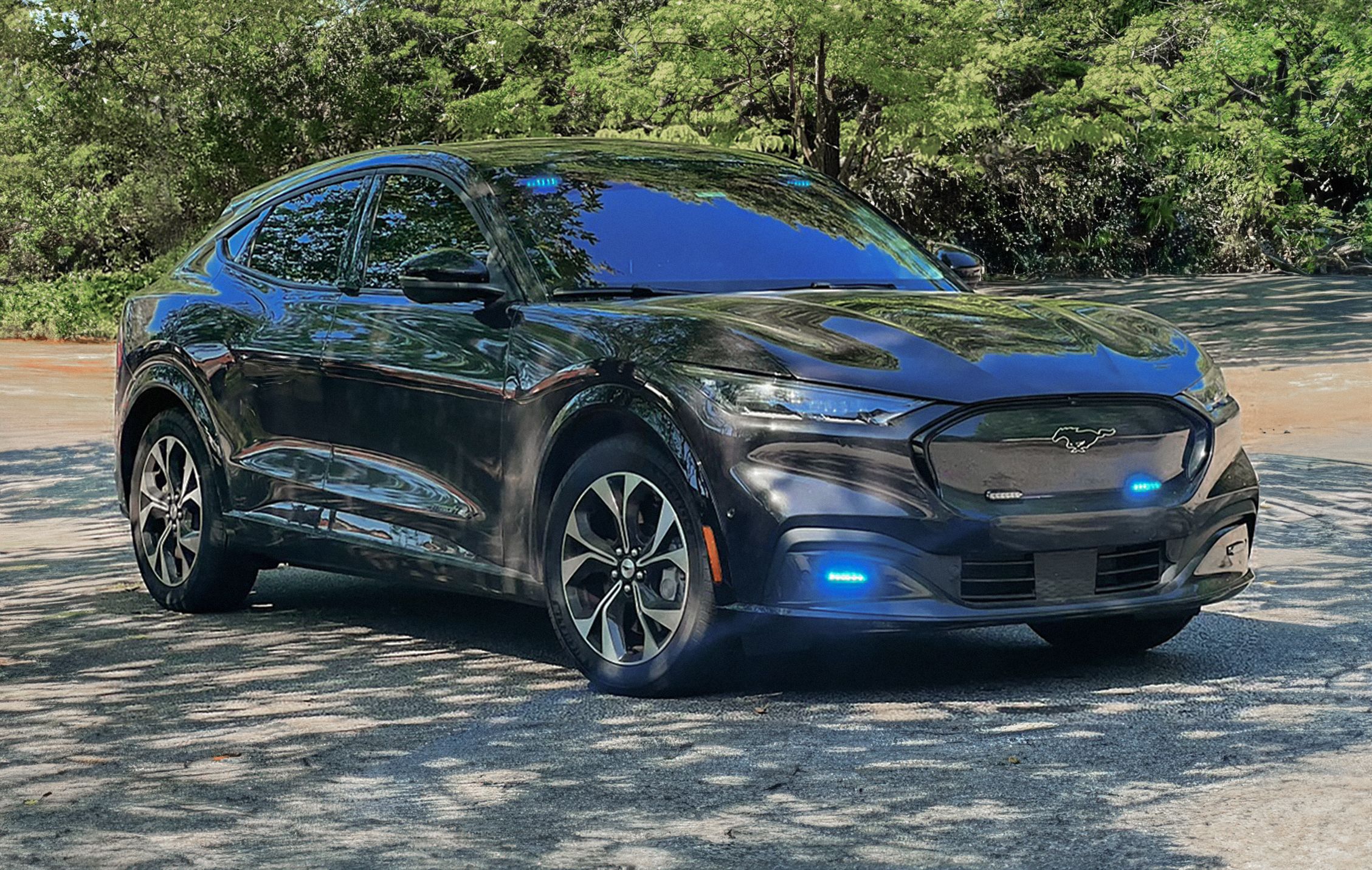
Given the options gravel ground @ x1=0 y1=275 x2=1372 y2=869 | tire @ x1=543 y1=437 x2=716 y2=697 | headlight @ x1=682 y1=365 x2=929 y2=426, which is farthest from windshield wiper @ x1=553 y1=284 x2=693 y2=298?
gravel ground @ x1=0 y1=275 x2=1372 y2=869

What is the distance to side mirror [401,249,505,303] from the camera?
6863 mm

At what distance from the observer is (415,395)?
716 centimetres

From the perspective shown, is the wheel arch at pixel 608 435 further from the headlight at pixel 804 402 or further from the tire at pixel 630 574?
the headlight at pixel 804 402

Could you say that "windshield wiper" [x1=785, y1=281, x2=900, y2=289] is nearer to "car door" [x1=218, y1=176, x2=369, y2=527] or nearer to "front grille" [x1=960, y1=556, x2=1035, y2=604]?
"front grille" [x1=960, y1=556, x2=1035, y2=604]

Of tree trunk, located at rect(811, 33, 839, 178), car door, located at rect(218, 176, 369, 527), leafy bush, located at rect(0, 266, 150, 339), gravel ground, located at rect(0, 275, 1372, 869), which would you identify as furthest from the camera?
leafy bush, located at rect(0, 266, 150, 339)

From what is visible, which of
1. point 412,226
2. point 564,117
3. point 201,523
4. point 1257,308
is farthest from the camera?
point 564,117

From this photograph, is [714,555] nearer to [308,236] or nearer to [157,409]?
[308,236]

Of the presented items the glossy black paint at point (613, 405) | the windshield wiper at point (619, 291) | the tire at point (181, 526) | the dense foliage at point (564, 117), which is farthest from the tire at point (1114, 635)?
the dense foliage at point (564, 117)

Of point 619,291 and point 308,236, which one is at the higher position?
point 308,236

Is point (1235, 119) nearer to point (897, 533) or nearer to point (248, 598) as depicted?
point (248, 598)

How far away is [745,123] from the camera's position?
23.1 metres

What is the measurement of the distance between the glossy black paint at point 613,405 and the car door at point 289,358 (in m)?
0.01

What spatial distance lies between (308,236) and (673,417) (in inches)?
96.8

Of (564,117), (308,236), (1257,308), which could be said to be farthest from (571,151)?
(1257,308)
